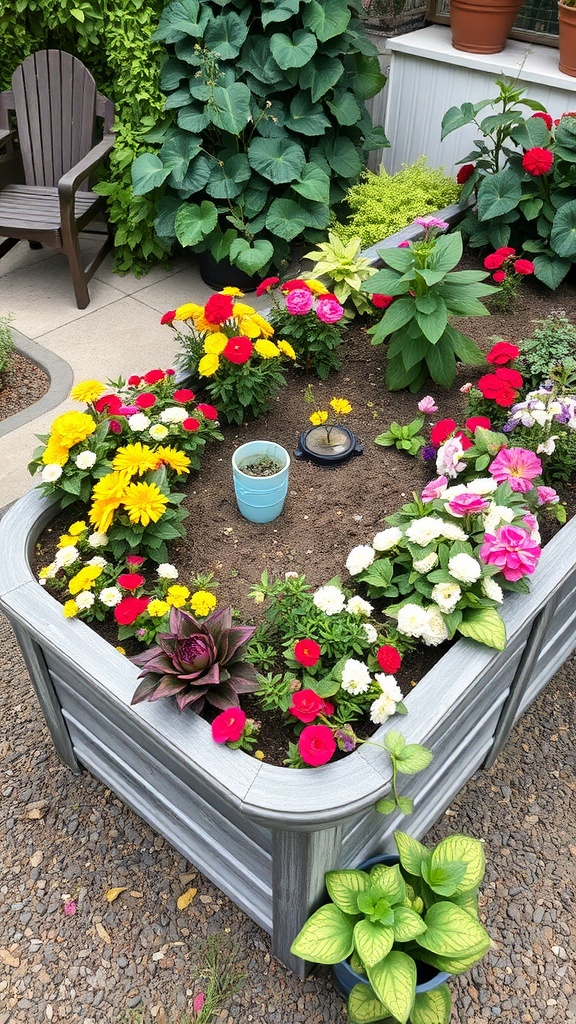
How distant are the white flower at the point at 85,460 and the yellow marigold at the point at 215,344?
→ 498 millimetres

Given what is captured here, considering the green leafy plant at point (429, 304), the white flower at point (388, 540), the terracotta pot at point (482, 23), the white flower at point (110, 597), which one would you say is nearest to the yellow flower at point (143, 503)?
the white flower at point (110, 597)

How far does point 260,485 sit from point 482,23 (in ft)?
10.8

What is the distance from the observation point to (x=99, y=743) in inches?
72.2

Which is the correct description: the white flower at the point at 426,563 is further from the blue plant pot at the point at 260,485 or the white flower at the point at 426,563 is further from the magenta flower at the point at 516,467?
the blue plant pot at the point at 260,485

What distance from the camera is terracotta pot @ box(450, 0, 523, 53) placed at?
3.83 m

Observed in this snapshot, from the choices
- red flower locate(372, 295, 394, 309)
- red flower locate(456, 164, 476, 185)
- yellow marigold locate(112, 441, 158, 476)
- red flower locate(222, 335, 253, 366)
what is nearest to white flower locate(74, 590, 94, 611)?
yellow marigold locate(112, 441, 158, 476)

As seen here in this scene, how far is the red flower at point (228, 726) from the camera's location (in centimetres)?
135

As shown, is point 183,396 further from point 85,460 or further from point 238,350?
point 85,460

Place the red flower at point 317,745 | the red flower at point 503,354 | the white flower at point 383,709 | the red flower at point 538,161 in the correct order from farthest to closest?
the red flower at point 538,161 → the red flower at point 503,354 → the white flower at point 383,709 → the red flower at point 317,745

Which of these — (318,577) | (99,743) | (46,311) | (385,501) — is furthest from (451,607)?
(46,311)

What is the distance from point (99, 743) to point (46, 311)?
2.79 m

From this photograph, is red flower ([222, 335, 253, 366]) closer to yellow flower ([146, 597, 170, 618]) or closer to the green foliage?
yellow flower ([146, 597, 170, 618])

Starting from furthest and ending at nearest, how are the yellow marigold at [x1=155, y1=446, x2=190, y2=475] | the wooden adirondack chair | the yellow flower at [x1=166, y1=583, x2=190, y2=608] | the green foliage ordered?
1. the wooden adirondack chair
2. the green foliage
3. the yellow marigold at [x1=155, y1=446, x2=190, y2=475]
4. the yellow flower at [x1=166, y1=583, x2=190, y2=608]

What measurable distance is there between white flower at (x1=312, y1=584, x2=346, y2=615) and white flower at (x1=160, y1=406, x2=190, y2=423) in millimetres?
697
